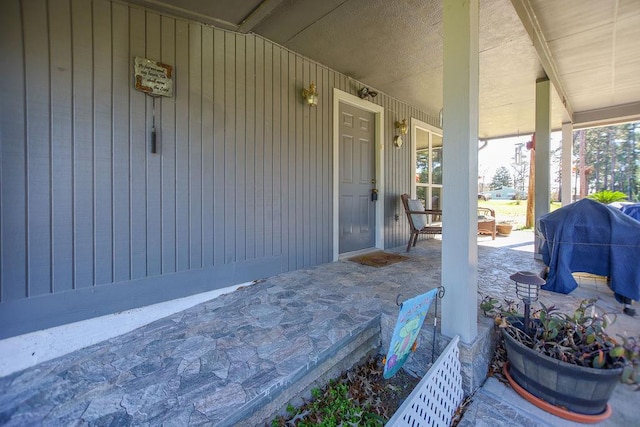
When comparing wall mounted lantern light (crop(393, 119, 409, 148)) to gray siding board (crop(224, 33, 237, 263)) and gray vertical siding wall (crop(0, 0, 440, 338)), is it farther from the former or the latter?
gray siding board (crop(224, 33, 237, 263))

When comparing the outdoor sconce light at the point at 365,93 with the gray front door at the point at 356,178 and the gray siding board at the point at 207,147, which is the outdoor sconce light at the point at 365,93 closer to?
the gray front door at the point at 356,178

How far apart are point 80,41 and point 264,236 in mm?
1922

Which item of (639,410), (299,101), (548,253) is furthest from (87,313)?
(548,253)

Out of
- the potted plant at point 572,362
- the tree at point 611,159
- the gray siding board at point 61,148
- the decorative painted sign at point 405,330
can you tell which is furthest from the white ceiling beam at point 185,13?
the tree at point 611,159

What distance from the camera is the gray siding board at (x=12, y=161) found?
154 cm

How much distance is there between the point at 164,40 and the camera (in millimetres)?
2074

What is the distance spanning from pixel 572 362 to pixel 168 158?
2.78 m

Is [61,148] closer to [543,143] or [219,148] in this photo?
[219,148]

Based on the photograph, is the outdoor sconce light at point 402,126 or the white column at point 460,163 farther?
the outdoor sconce light at point 402,126

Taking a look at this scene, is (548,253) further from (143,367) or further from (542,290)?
(143,367)

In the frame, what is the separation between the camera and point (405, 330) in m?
1.41

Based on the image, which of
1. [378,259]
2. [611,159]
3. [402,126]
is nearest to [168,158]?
[378,259]

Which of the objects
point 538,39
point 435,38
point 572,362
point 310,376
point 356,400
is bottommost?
point 356,400

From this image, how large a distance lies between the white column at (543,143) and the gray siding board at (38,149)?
4.92 meters
